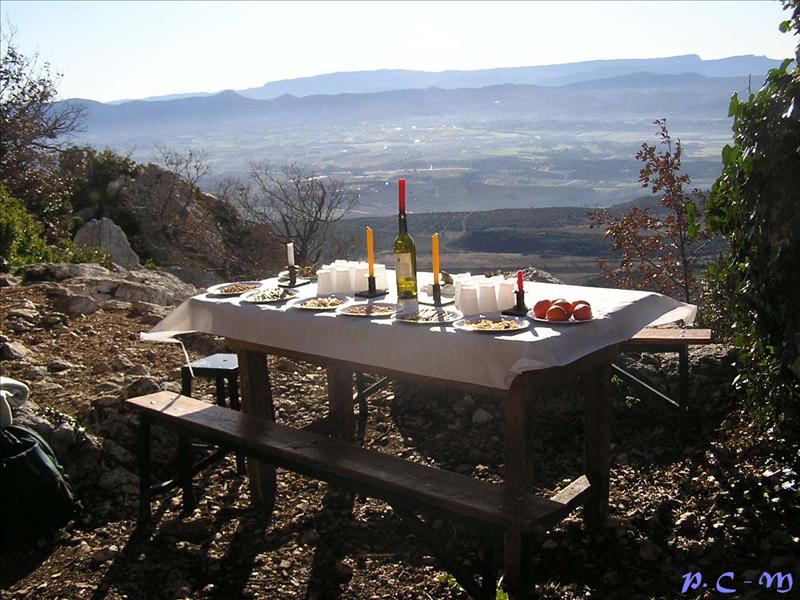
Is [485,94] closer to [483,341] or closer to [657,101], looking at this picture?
[657,101]

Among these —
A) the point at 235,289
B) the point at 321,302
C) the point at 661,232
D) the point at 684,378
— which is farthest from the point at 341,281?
the point at 661,232

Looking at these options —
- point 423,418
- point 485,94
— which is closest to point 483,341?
point 423,418

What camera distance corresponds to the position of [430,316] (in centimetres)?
356

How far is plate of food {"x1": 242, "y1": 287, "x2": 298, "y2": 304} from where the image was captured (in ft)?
13.6

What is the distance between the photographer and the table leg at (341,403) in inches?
193

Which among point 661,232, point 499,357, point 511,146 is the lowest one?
point 661,232

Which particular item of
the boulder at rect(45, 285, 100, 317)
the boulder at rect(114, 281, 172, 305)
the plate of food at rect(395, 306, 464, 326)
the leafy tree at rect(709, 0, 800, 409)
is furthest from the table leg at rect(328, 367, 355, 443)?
the boulder at rect(114, 281, 172, 305)

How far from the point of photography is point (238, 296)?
436 cm

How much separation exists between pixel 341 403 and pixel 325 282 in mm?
932

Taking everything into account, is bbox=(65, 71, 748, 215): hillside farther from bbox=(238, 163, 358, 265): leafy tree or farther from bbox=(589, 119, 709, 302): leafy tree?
bbox=(238, 163, 358, 265): leafy tree

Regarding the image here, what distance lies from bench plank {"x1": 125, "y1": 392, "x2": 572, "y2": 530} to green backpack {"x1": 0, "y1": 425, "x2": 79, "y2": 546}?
53cm

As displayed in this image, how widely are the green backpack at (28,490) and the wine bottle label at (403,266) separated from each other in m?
1.94

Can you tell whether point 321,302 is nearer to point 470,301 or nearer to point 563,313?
point 470,301

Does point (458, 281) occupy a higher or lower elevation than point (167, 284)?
higher
